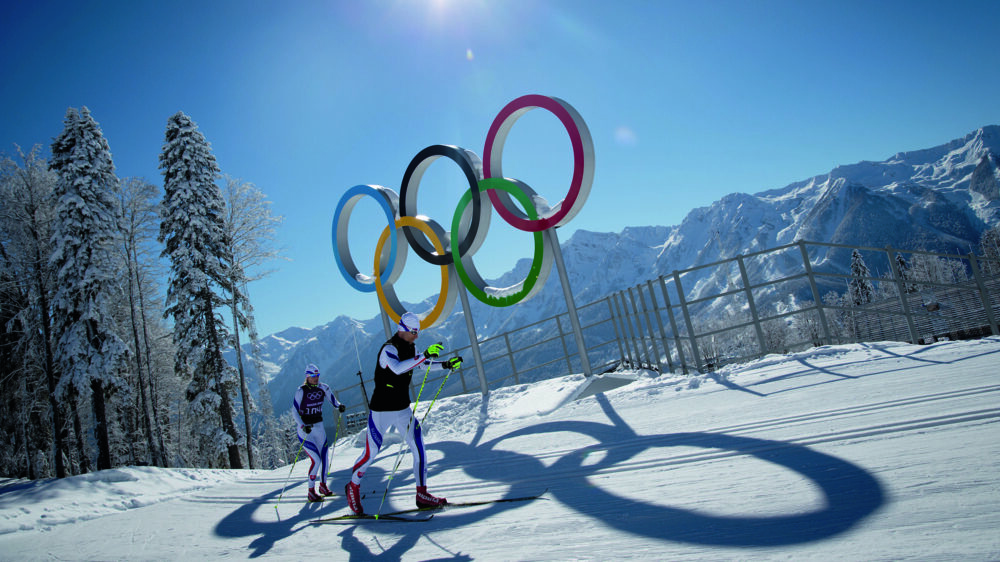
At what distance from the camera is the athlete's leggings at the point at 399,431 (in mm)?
5410

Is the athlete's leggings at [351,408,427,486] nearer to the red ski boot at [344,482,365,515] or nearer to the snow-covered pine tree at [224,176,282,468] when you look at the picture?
the red ski boot at [344,482,365,515]

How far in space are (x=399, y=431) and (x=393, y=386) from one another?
0.50 meters

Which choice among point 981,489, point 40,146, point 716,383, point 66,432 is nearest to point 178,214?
point 40,146

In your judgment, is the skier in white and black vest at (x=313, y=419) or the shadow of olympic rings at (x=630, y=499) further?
the skier in white and black vest at (x=313, y=419)

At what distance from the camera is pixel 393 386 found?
5.58m

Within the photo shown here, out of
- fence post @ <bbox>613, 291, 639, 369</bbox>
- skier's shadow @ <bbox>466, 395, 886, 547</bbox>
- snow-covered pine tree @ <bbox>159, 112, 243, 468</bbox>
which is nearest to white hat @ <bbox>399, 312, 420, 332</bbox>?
skier's shadow @ <bbox>466, 395, 886, 547</bbox>

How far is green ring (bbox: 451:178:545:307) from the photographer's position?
10.7m

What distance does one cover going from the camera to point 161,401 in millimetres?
26578

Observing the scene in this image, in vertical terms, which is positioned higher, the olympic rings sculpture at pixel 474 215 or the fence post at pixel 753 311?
the olympic rings sculpture at pixel 474 215

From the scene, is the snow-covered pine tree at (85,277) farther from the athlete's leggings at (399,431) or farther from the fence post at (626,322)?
the fence post at (626,322)

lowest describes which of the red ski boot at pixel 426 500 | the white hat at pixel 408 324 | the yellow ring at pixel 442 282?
the red ski boot at pixel 426 500

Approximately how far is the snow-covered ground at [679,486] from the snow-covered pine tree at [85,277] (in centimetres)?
720

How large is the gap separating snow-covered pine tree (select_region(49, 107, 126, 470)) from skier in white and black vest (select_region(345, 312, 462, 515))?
49.9ft

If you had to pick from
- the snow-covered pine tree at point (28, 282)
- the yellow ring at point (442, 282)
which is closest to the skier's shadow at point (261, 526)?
the yellow ring at point (442, 282)
